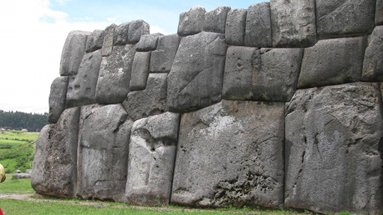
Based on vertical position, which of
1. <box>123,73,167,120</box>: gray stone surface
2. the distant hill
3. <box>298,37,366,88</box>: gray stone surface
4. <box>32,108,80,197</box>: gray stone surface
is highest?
the distant hill

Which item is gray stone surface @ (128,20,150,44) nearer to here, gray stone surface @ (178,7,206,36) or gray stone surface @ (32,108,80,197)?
gray stone surface @ (178,7,206,36)

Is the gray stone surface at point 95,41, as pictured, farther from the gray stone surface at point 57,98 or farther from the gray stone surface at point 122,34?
the gray stone surface at point 57,98

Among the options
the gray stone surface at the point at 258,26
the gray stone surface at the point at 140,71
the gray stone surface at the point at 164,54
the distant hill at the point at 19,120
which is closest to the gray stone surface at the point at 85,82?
the gray stone surface at the point at 140,71

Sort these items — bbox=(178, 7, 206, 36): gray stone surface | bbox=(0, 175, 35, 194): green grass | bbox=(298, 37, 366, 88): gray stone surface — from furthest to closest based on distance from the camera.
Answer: bbox=(0, 175, 35, 194): green grass, bbox=(178, 7, 206, 36): gray stone surface, bbox=(298, 37, 366, 88): gray stone surface

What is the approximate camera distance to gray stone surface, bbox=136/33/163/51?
1548 cm

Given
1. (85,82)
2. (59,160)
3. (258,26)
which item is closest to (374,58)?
(258,26)

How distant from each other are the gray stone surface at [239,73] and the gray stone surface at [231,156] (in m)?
0.23

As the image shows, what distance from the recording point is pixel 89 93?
54.7 ft

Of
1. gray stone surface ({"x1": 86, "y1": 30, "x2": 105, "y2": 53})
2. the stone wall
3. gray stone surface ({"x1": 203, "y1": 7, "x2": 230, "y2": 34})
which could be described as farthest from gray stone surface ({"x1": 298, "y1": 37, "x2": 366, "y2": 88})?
gray stone surface ({"x1": 86, "y1": 30, "x2": 105, "y2": 53})

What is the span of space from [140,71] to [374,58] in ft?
21.2

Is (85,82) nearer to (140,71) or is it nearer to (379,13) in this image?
(140,71)

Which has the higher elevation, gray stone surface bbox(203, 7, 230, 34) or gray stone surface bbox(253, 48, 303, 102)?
gray stone surface bbox(203, 7, 230, 34)

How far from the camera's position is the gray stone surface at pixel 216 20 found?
46.6 feet

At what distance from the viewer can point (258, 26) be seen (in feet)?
44.5
